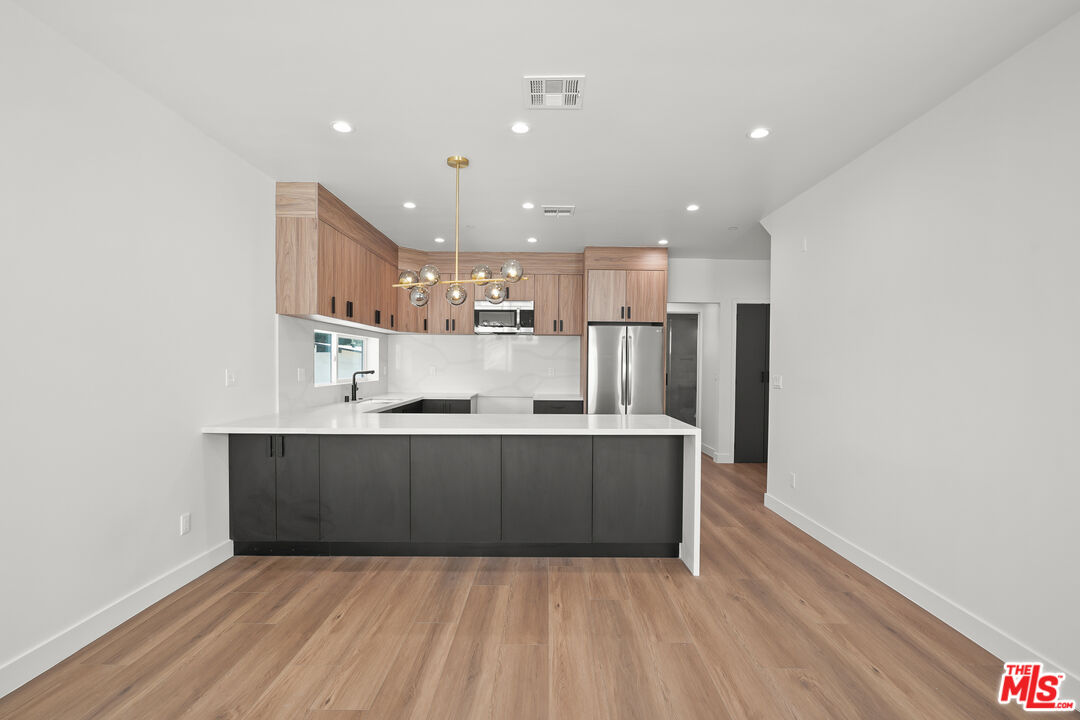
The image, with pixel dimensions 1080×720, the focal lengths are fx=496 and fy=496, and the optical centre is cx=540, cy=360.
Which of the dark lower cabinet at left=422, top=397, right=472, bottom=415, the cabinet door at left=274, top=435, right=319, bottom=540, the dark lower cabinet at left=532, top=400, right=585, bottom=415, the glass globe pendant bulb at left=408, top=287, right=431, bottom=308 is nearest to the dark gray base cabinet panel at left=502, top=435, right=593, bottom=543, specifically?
the glass globe pendant bulb at left=408, top=287, right=431, bottom=308

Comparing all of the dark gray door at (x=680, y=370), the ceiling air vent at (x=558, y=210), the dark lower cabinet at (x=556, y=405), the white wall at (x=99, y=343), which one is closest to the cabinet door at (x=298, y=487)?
the white wall at (x=99, y=343)

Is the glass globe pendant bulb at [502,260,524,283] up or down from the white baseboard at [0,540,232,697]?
up

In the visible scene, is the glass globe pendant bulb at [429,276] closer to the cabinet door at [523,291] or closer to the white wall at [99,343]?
the white wall at [99,343]

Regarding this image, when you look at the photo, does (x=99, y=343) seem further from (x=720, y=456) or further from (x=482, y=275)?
(x=720, y=456)

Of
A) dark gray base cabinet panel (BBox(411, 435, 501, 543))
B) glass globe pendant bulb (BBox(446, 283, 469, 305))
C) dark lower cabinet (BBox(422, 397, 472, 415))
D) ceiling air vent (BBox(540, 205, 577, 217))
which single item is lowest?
dark gray base cabinet panel (BBox(411, 435, 501, 543))

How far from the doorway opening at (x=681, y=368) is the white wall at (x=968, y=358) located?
2.95 meters

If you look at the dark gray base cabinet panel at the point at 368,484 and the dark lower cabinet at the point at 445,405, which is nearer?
the dark gray base cabinet panel at the point at 368,484

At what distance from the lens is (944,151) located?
2.40m

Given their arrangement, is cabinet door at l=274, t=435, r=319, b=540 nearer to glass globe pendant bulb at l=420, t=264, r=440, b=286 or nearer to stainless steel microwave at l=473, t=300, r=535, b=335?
Answer: glass globe pendant bulb at l=420, t=264, r=440, b=286

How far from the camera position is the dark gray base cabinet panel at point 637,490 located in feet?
9.89

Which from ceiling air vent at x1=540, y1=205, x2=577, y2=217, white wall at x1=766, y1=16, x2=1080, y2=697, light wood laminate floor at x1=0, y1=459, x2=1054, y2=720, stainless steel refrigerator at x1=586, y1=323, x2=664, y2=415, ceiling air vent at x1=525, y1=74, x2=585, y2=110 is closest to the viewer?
light wood laminate floor at x1=0, y1=459, x2=1054, y2=720

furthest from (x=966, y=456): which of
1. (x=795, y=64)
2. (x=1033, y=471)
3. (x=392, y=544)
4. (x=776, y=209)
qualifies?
(x=392, y=544)

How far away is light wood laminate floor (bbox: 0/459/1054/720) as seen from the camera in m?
1.74

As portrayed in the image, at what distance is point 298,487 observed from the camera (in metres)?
3.01
